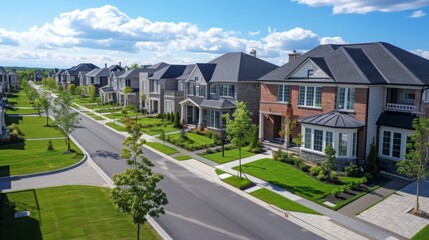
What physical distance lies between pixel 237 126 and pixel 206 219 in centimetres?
949

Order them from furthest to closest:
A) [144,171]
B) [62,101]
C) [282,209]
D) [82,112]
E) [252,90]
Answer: [82,112] → [252,90] → [62,101] → [282,209] → [144,171]

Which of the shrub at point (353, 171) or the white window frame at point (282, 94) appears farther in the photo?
the white window frame at point (282, 94)

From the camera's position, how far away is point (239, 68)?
46219mm

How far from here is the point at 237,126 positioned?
2795 cm

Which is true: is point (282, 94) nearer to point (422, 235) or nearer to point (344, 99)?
point (344, 99)

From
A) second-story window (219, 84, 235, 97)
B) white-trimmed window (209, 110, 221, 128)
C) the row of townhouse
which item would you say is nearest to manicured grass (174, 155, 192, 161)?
the row of townhouse

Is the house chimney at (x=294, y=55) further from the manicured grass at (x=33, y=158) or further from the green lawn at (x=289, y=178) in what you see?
the manicured grass at (x=33, y=158)

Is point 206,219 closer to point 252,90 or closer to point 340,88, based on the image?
point 340,88

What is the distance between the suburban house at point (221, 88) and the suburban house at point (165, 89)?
3906mm

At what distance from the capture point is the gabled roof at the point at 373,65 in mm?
29328

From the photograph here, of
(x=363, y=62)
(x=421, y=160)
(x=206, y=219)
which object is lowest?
(x=206, y=219)

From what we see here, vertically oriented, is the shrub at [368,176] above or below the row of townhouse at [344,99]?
below

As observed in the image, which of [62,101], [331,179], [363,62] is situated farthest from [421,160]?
[62,101]

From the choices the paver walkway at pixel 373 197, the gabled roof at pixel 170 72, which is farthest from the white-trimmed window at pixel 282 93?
the gabled roof at pixel 170 72
